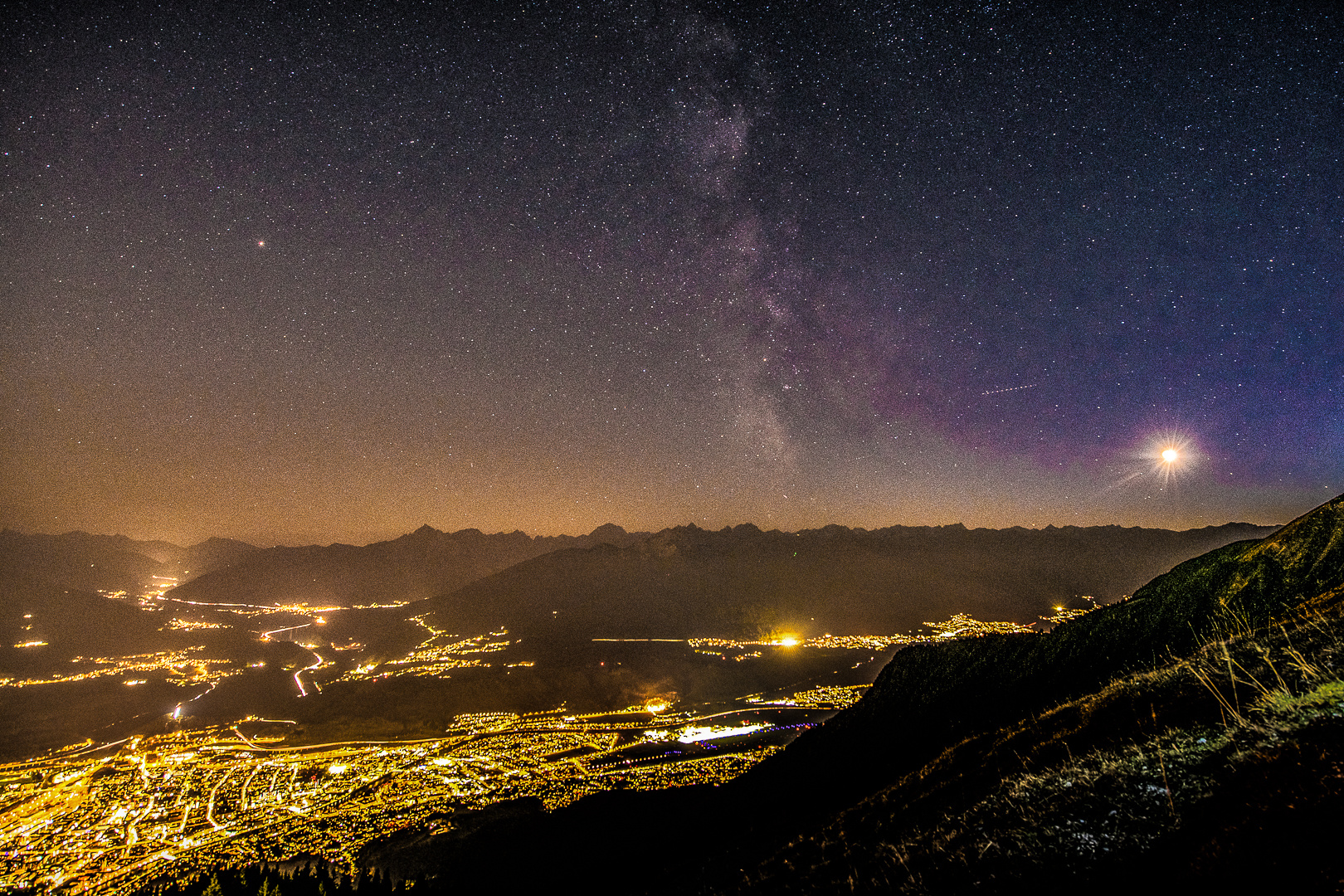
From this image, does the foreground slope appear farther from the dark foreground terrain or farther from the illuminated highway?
the illuminated highway

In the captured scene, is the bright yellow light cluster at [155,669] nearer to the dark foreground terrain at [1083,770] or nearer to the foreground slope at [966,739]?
the dark foreground terrain at [1083,770]

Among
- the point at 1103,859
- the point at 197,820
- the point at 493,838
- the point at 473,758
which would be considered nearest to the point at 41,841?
the point at 197,820

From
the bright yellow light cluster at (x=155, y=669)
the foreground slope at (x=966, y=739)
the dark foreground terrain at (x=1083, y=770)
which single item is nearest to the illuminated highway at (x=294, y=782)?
the foreground slope at (x=966, y=739)

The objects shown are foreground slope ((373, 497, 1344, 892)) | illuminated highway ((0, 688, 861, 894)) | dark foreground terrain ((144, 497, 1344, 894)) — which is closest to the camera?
dark foreground terrain ((144, 497, 1344, 894))

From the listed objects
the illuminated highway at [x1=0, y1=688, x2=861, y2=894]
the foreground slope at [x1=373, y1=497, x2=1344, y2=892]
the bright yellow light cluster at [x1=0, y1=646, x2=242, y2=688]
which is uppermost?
the foreground slope at [x1=373, y1=497, x2=1344, y2=892]

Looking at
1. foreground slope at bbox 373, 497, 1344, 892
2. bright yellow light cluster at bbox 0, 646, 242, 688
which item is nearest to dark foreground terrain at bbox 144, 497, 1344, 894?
foreground slope at bbox 373, 497, 1344, 892

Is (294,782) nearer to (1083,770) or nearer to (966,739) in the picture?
(966,739)

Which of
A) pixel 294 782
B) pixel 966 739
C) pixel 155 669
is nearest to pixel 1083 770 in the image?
pixel 966 739

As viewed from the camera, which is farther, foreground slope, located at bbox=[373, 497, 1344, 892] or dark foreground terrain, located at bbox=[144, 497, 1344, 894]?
foreground slope, located at bbox=[373, 497, 1344, 892]
